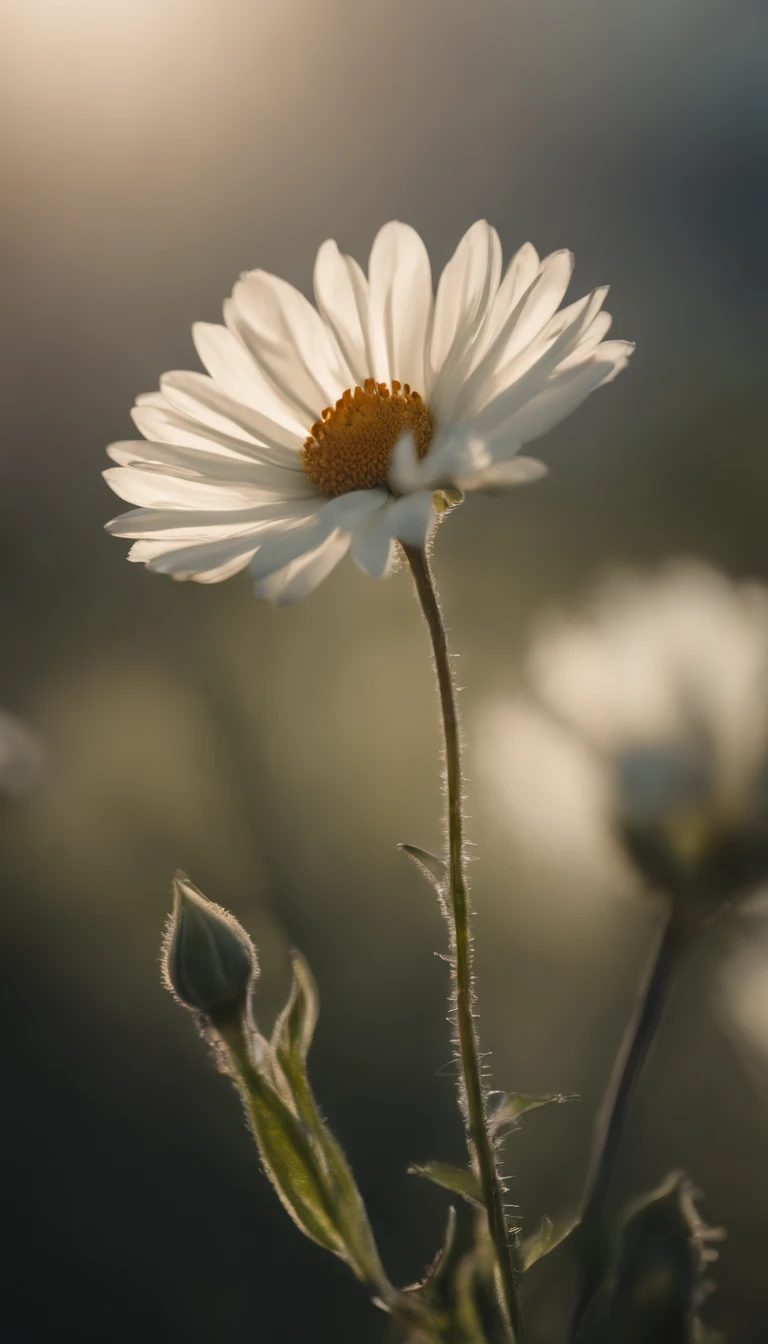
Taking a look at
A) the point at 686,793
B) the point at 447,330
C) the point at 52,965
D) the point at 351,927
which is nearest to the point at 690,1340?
the point at 686,793

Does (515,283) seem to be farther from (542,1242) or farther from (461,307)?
(542,1242)

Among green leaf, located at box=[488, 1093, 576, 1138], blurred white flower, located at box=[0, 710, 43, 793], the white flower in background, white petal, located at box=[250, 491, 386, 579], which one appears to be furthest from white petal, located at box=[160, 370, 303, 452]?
blurred white flower, located at box=[0, 710, 43, 793]

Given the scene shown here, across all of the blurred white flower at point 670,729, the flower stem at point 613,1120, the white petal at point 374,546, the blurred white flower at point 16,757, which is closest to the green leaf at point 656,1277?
the flower stem at point 613,1120

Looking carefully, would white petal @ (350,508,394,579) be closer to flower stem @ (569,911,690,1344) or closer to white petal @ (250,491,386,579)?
white petal @ (250,491,386,579)

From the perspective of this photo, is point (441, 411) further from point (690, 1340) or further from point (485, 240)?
point (690, 1340)

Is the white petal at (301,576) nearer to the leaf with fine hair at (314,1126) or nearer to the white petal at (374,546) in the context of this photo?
the white petal at (374,546)

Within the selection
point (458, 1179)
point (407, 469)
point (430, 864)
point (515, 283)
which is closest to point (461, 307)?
point (515, 283)

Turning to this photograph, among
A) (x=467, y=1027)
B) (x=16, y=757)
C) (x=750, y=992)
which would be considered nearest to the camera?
(x=467, y=1027)
